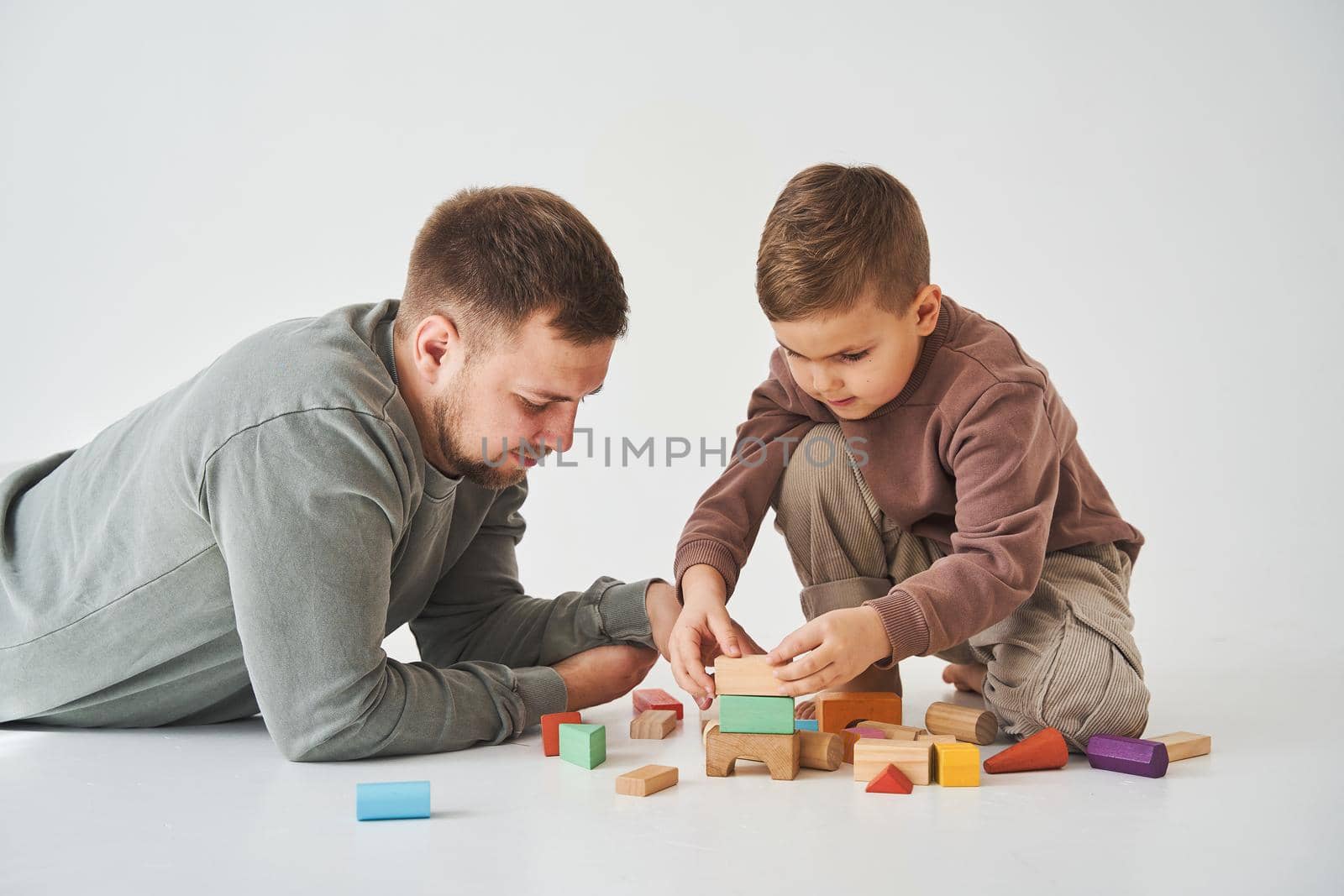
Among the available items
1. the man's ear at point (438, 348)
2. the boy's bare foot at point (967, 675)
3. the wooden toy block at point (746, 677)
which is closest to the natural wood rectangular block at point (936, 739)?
the wooden toy block at point (746, 677)

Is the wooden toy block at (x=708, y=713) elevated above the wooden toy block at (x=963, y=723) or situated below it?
below

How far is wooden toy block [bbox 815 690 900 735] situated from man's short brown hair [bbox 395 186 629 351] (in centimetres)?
67

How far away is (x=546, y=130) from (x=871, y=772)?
276cm

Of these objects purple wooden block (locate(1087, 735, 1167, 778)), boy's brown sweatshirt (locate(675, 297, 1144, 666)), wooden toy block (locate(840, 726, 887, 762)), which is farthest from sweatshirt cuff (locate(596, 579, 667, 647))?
purple wooden block (locate(1087, 735, 1167, 778))

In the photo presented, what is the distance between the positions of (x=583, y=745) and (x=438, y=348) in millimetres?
605

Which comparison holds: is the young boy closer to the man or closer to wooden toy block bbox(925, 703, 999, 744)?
wooden toy block bbox(925, 703, 999, 744)

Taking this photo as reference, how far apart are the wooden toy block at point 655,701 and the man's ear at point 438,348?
0.66m

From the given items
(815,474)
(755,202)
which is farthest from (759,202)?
(815,474)

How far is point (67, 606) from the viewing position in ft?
5.87

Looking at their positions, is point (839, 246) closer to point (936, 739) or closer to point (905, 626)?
point (905, 626)

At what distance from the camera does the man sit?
158 cm

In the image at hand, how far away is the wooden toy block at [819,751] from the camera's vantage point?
5.41 feet

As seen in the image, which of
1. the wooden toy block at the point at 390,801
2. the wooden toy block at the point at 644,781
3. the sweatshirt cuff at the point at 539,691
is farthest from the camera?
the sweatshirt cuff at the point at 539,691

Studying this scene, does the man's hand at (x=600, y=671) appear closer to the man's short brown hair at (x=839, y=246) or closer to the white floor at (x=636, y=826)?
the white floor at (x=636, y=826)
